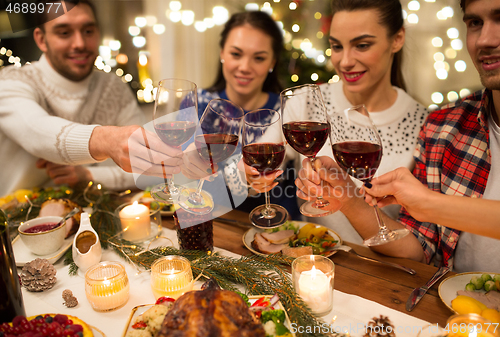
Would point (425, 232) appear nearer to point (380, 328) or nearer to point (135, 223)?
point (380, 328)

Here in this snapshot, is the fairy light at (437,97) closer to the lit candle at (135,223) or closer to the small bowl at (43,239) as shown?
the lit candle at (135,223)

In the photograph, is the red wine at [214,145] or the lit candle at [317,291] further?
the red wine at [214,145]

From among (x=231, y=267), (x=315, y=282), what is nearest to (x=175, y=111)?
(x=231, y=267)

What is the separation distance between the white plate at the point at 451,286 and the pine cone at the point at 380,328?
0.16m

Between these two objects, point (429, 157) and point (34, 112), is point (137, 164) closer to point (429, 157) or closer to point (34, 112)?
point (34, 112)

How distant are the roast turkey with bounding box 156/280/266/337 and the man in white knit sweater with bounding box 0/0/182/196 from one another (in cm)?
100

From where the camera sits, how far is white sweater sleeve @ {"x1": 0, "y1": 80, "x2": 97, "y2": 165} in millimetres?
1407

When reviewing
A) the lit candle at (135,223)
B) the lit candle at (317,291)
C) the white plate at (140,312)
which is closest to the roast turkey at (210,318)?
the white plate at (140,312)

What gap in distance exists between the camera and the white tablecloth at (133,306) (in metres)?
0.83

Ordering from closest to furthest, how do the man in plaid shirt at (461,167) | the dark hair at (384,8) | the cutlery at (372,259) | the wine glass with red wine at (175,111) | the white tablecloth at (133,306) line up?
1. the white tablecloth at (133,306)
2. the wine glass with red wine at (175,111)
3. the cutlery at (372,259)
4. the man in plaid shirt at (461,167)
5. the dark hair at (384,8)

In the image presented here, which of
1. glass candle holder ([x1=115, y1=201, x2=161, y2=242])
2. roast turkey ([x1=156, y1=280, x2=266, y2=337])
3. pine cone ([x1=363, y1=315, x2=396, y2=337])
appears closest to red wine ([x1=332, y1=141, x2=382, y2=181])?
pine cone ([x1=363, y1=315, x2=396, y2=337])

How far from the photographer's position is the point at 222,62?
8.19ft

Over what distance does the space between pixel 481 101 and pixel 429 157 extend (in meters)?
0.29

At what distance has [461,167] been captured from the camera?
1.36m
